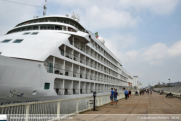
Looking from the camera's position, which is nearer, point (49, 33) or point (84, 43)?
point (49, 33)

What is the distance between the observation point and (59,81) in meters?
13.2

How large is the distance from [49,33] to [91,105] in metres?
8.63

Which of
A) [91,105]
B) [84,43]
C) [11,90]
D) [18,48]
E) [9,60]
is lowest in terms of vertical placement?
[91,105]

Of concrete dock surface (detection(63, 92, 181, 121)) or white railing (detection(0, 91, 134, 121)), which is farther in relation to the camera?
concrete dock surface (detection(63, 92, 181, 121))

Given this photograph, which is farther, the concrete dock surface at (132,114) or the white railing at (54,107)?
the concrete dock surface at (132,114)

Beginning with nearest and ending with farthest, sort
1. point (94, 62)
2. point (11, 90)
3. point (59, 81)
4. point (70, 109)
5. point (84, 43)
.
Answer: point (70, 109), point (11, 90), point (59, 81), point (84, 43), point (94, 62)

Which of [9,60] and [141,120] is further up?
[9,60]

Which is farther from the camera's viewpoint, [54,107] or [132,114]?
[132,114]

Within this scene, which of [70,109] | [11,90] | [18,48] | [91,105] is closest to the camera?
[70,109]

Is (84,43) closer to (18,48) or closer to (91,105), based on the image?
(18,48)

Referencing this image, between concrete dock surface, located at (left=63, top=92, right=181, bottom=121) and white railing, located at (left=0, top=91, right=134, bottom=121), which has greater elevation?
white railing, located at (left=0, top=91, right=134, bottom=121)

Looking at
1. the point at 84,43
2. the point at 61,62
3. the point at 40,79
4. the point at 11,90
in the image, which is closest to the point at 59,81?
the point at 61,62

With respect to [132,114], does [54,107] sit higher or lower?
higher

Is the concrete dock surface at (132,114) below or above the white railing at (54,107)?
below
